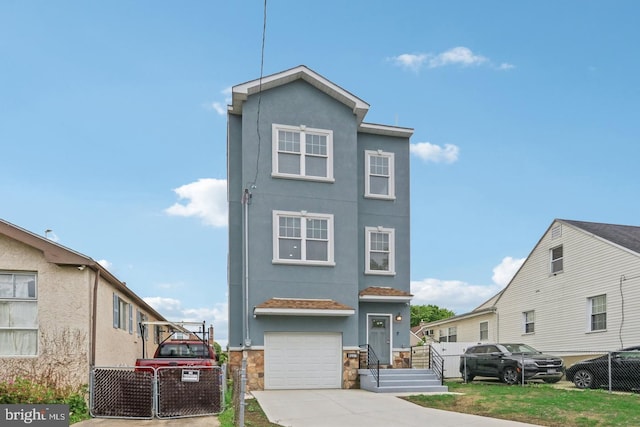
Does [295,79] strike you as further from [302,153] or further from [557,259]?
[557,259]

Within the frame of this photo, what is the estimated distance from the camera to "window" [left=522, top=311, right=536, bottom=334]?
2795 cm

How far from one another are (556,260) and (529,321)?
11.6 ft

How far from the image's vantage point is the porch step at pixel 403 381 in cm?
1828

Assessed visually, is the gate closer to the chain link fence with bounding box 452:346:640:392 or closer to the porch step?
the porch step

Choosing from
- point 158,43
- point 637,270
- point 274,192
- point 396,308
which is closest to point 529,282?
point 637,270

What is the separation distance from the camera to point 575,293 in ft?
82.0

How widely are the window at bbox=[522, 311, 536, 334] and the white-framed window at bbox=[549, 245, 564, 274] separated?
2601 mm

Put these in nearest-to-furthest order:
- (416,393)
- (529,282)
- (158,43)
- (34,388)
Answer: (34,388)
(158,43)
(416,393)
(529,282)

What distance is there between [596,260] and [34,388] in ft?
67.5

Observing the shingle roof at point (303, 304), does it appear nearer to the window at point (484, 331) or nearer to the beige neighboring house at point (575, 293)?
the beige neighboring house at point (575, 293)

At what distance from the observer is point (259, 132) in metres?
20.0

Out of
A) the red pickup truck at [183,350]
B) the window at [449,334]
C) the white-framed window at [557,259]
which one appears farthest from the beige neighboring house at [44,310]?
Result: the window at [449,334]

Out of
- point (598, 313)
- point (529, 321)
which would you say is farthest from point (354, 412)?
point (529, 321)

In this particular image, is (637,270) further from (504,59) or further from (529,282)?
(504,59)
